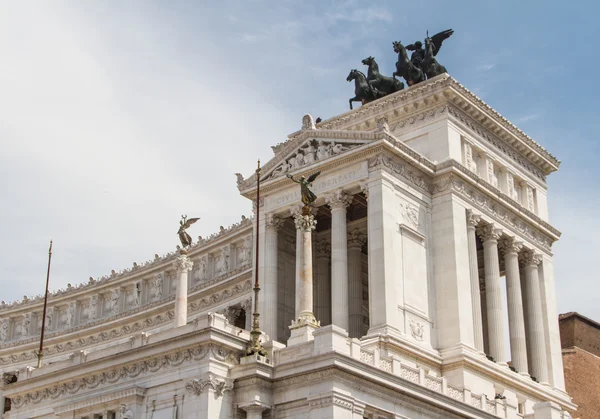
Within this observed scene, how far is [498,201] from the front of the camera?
68.9 metres

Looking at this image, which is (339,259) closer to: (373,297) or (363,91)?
(373,297)

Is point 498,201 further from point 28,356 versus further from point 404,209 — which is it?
point 28,356

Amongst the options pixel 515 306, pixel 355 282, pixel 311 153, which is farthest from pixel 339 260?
pixel 515 306

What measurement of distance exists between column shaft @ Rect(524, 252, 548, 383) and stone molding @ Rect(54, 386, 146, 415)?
97.5 feet

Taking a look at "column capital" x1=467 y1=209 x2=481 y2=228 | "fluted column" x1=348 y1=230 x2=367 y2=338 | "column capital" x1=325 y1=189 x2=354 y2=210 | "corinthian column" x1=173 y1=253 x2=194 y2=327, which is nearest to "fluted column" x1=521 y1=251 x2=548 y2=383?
"column capital" x1=467 y1=209 x2=481 y2=228

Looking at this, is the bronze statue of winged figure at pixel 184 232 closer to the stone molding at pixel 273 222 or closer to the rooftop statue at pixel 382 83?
the stone molding at pixel 273 222

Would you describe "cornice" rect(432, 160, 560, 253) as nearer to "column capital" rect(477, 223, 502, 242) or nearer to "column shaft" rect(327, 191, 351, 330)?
"column capital" rect(477, 223, 502, 242)

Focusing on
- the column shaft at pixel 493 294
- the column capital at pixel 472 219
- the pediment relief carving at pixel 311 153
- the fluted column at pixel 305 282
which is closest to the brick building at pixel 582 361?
the column shaft at pixel 493 294

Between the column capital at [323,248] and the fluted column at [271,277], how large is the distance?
14.5ft

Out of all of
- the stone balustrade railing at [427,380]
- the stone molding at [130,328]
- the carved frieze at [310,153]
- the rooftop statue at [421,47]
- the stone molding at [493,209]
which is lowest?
the stone balustrade railing at [427,380]

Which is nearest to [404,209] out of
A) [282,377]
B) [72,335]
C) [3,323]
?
[282,377]

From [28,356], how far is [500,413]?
49745 mm

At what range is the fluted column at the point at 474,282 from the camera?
63.1m

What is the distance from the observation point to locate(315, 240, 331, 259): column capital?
69.6 m
